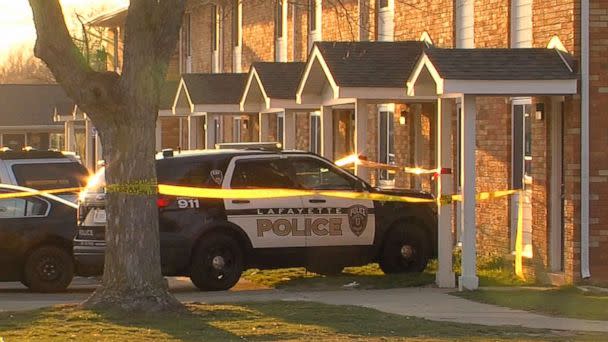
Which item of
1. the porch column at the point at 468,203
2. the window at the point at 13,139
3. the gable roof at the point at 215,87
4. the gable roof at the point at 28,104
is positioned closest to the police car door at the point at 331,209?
the porch column at the point at 468,203

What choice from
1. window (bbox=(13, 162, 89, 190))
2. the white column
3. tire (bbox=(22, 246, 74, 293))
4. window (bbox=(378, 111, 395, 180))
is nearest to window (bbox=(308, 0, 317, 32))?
window (bbox=(378, 111, 395, 180))

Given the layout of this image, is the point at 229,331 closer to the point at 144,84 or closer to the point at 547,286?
the point at 144,84

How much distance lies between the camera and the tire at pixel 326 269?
19.1 m

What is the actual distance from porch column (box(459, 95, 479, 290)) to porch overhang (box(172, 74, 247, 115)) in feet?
46.4

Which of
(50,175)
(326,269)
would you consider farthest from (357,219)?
(50,175)

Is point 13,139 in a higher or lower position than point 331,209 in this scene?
higher

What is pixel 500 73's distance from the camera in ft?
57.2

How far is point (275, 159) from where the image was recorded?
18688mm

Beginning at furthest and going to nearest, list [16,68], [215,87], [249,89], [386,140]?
[16,68], [215,87], [249,89], [386,140]

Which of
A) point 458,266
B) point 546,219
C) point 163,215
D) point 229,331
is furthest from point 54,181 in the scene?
point 229,331

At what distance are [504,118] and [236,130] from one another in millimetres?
17647

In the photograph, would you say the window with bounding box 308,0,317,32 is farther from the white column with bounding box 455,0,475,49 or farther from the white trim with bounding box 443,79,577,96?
the white trim with bounding box 443,79,577,96

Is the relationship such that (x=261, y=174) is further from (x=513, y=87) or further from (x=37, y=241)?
(x=513, y=87)

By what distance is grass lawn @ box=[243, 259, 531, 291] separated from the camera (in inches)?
727
